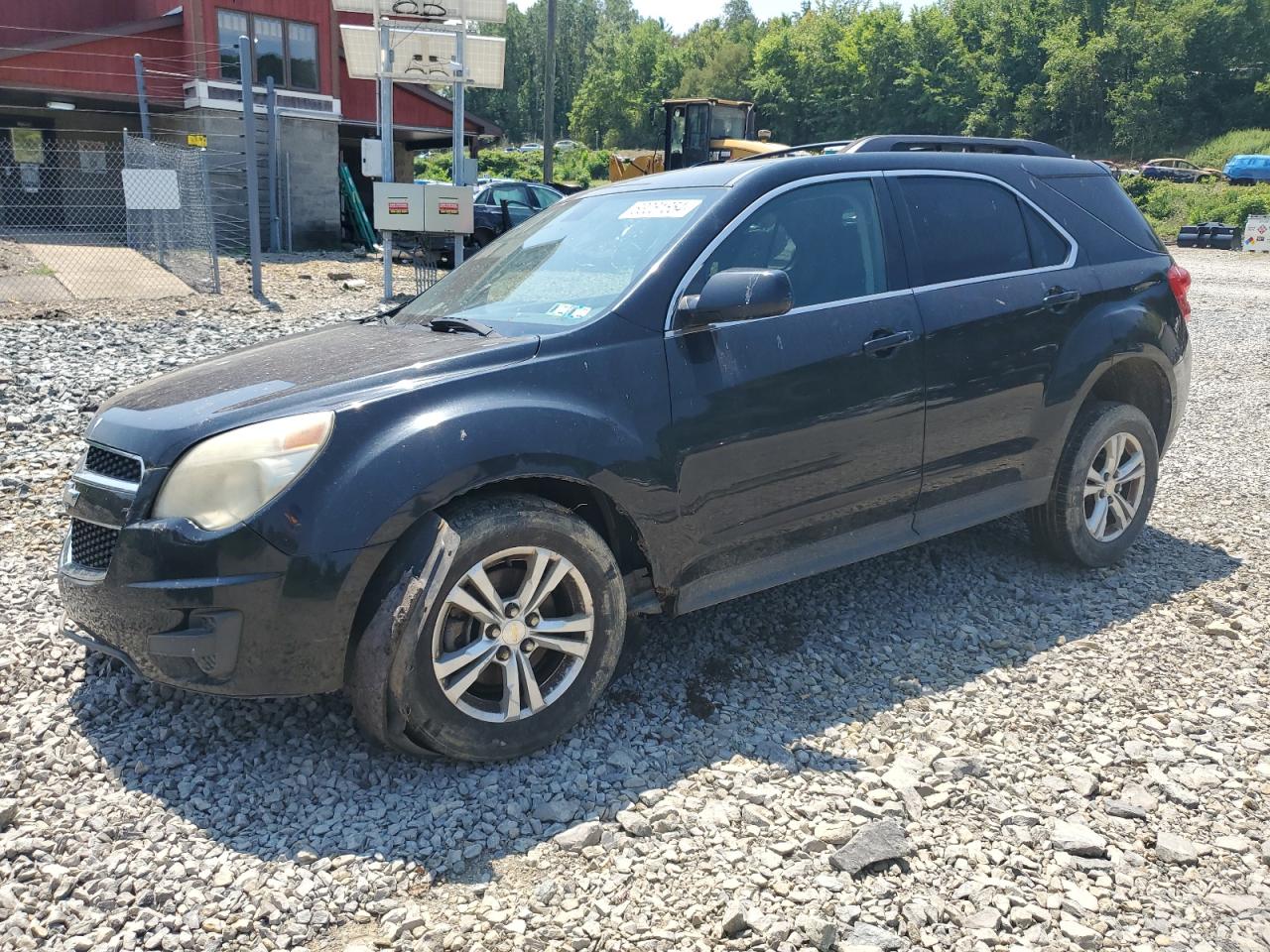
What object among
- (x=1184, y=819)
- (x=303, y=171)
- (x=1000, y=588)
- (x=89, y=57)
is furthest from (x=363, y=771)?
(x=89, y=57)

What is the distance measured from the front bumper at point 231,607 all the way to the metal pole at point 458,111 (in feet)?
29.7

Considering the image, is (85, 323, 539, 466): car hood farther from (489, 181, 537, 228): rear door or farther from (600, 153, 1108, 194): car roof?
(489, 181, 537, 228): rear door

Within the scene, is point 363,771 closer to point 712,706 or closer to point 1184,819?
point 712,706

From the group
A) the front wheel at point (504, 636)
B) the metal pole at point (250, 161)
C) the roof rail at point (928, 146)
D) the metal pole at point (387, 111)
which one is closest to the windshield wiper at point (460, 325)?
the front wheel at point (504, 636)

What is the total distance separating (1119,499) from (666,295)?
109 inches

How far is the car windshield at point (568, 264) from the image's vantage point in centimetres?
363

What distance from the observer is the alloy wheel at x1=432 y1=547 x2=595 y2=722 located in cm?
309

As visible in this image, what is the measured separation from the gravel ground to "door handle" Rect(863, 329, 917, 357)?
47.3 inches

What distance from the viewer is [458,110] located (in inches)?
502

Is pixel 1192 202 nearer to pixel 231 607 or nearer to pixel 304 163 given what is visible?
pixel 304 163

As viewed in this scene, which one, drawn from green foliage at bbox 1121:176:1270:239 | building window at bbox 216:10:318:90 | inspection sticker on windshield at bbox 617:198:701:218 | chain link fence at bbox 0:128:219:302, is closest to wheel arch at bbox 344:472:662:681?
inspection sticker on windshield at bbox 617:198:701:218

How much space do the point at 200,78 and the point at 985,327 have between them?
2260 centimetres

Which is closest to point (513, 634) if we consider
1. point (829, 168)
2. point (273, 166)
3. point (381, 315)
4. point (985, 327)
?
point (381, 315)

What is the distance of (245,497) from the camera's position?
288 cm
